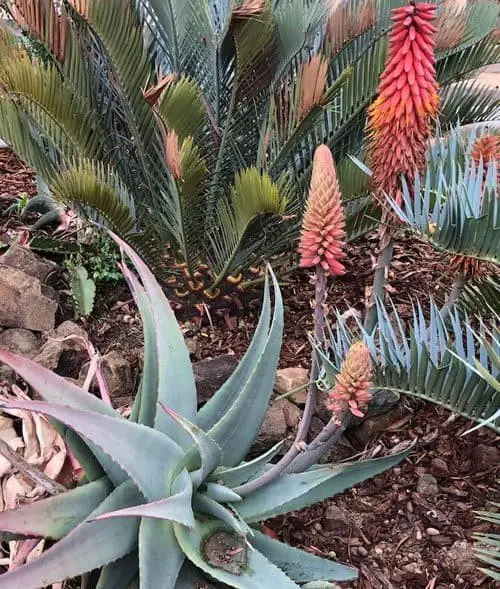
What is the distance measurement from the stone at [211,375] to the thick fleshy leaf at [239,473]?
2.27 feet

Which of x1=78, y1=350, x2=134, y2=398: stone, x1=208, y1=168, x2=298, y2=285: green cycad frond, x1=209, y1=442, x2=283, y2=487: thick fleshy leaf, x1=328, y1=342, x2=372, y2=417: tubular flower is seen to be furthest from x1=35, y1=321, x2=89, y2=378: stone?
x1=328, y1=342, x2=372, y2=417: tubular flower

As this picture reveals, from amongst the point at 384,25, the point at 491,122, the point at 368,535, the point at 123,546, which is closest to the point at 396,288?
the point at 491,122

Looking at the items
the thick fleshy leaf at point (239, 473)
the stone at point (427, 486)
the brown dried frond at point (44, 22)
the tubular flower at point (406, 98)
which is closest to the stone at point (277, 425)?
the stone at point (427, 486)

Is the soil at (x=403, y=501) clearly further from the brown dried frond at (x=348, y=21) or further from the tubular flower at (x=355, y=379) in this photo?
the brown dried frond at (x=348, y=21)

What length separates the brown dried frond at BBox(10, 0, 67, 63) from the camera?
8.16 feet

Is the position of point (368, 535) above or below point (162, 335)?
below

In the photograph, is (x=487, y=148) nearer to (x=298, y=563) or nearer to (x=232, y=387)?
(x=232, y=387)

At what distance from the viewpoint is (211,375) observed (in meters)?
2.40

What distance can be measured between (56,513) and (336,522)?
90 cm

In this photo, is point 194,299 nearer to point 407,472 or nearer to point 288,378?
point 288,378

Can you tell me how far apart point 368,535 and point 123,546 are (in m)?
0.83

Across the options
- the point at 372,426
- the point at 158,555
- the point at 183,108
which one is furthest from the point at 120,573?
the point at 183,108

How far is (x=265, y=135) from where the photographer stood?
2770mm

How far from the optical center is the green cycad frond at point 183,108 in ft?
7.63
